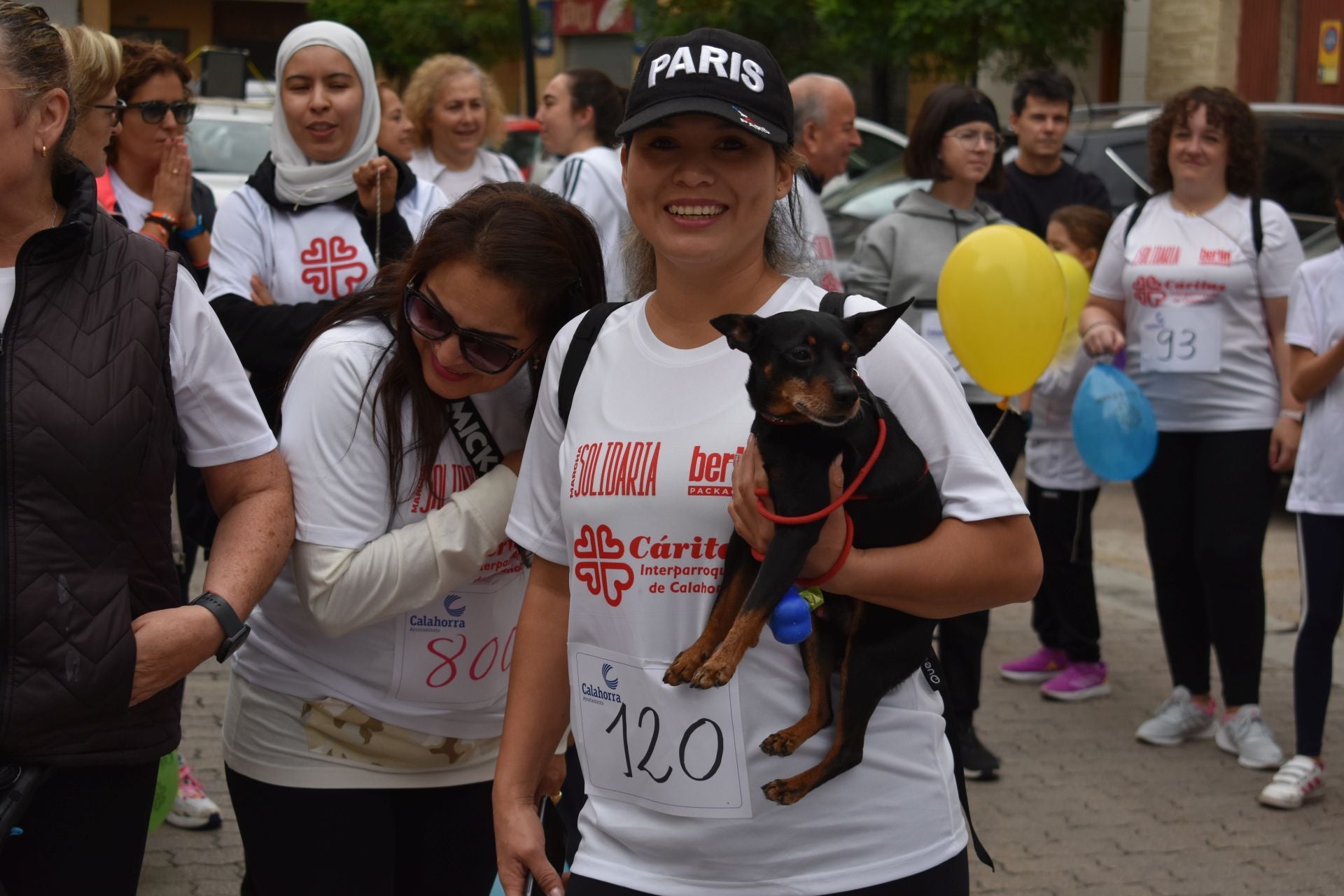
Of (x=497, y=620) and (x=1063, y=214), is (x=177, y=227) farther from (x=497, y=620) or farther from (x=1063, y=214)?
(x=1063, y=214)

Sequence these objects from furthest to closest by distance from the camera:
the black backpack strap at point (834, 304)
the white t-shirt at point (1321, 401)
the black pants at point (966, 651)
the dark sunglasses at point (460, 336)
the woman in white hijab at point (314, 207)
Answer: the black pants at point (966, 651), the white t-shirt at point (1321, 401), the woman in white hijab at point (314, 207), the dark sunglasses at point (460, 336), the black backpack strap at point (834, 304)

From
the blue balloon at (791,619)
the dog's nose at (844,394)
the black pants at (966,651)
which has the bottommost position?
the black pants at (966,651)

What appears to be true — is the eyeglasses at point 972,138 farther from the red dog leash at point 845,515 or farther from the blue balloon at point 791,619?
the blue balloon at point 791,619

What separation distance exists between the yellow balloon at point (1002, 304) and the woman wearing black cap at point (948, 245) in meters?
0.36

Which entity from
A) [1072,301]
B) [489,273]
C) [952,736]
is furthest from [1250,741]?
[489,273]

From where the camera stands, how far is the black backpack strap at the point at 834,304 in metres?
2.17

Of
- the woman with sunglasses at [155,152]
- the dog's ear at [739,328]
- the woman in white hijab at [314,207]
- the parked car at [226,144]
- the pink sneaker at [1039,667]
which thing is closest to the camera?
the dog's ear at [739,328]

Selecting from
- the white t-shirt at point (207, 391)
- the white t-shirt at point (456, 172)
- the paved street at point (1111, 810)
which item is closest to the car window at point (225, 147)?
the white t-shirt at point (456, 172)

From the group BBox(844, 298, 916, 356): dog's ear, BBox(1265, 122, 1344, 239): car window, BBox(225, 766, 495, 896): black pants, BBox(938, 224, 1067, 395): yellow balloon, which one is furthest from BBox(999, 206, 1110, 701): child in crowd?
BBox(844, 298, 916, 356): dog's ear

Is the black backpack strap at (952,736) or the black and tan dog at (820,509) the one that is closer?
the black and tan dog at (820,509)

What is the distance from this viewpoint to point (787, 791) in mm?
2068

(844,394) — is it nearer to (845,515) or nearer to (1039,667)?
(845,515)

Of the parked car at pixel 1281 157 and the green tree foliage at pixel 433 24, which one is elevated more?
the green tree foliage at pixel 433 24

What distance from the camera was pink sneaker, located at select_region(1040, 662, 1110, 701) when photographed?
6410 millimetres
